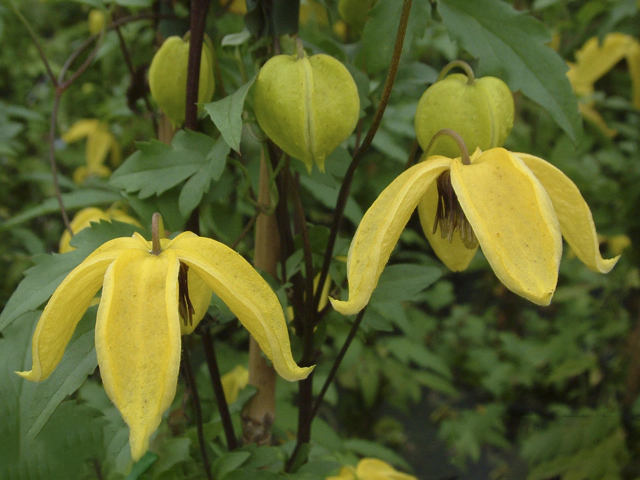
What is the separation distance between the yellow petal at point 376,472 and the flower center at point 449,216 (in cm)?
39

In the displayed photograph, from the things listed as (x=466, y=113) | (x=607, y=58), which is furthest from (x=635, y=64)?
(x=466, y=113)

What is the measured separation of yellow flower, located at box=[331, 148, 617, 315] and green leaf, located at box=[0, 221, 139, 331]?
256 mm

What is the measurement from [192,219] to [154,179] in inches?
2.1

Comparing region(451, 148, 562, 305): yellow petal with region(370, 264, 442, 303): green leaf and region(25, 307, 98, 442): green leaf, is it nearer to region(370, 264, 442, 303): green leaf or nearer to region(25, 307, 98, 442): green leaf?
region(370, 264, 442, 303): green leaf

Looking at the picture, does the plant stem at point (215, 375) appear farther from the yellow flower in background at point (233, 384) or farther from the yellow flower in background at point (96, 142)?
the yellow flower in background at point (96, 142)

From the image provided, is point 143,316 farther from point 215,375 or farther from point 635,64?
point 635,64

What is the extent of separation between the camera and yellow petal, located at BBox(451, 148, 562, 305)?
39 cm

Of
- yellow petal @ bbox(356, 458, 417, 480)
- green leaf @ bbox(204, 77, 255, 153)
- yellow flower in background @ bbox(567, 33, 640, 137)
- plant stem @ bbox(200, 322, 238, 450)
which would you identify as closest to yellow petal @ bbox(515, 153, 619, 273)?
green leaf @ bbox(204, 77, 255, 153)

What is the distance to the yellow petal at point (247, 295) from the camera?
1.31 feet

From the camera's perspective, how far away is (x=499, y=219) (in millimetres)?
409

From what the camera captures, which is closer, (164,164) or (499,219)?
(499,219)

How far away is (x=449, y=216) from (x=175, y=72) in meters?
0.32

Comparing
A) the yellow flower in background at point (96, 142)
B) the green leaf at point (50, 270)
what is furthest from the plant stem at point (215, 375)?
the yellow flower in background at point (96, 142)

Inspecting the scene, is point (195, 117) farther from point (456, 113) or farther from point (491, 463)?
point (491, 463)
